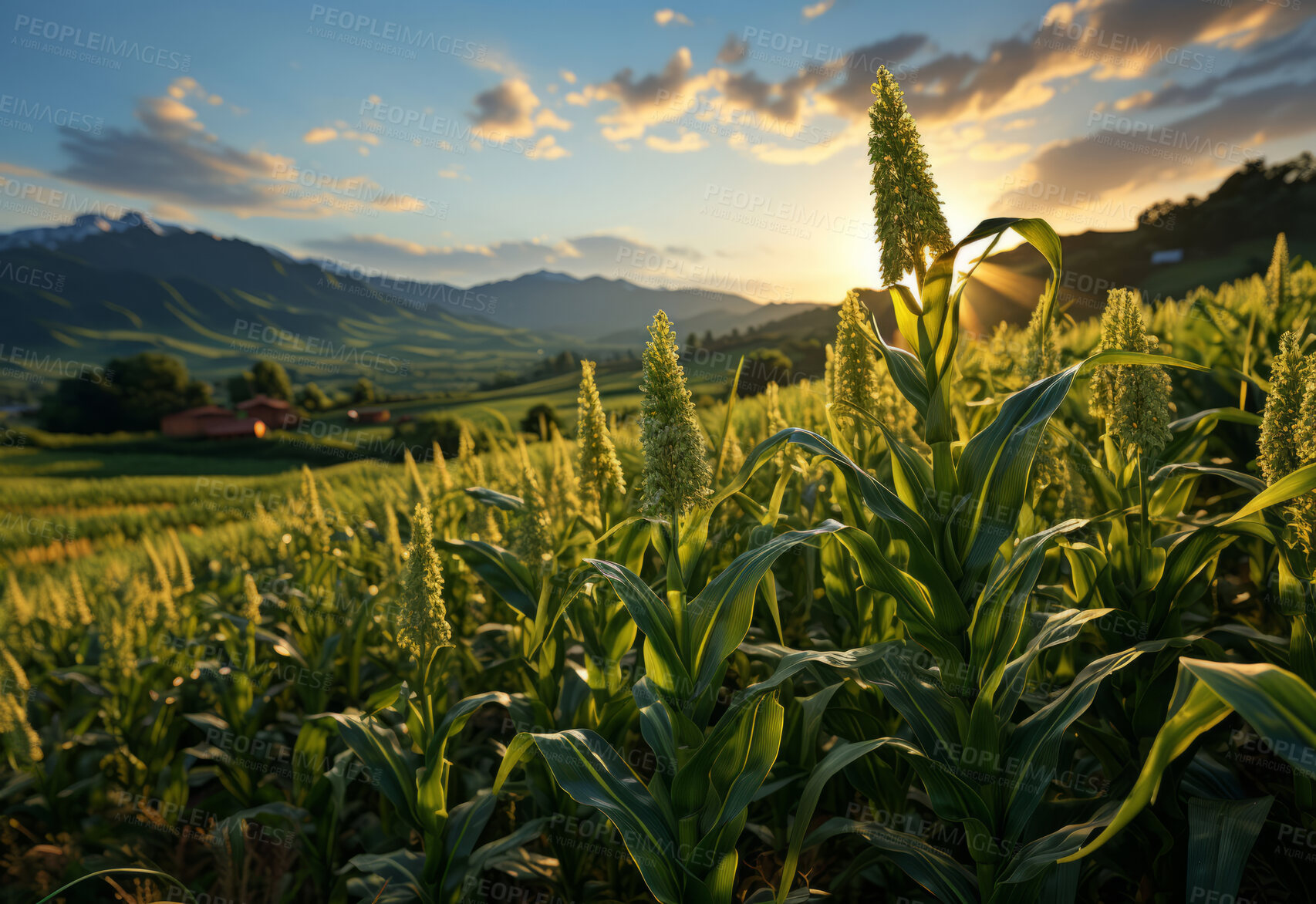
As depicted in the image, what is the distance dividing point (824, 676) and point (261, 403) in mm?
75981

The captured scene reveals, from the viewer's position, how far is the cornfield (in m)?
1.83

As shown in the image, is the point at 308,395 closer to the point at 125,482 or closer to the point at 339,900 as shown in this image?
the point at 125,482

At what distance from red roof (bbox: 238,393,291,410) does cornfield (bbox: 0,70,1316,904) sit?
2713 inches

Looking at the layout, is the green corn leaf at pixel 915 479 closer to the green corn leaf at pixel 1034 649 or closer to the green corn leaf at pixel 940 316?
the green corn leaf at pixel 940 316

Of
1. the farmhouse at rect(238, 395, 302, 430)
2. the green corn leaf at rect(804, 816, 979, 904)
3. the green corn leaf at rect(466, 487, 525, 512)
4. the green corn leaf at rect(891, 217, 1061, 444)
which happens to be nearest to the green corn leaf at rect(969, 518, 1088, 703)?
the green corn leaf at rect(891, 217, 1061, 444)

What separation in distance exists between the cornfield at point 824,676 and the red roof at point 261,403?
68913mm

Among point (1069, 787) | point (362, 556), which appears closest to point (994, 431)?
point (1069, 787)

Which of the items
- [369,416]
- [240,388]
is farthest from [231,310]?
[369,416]

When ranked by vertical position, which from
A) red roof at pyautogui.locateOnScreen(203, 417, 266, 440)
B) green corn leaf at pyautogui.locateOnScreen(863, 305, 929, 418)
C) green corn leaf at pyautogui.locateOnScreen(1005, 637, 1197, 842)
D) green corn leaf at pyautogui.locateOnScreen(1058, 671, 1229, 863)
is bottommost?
red roof at pyautogui.locateOnScreen(203, 417, 266, 440)

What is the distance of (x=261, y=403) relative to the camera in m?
63.8

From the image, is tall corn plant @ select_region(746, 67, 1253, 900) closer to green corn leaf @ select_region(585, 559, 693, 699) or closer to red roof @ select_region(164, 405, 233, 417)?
green corn leaf @ select_region(585, 559, 693, 699)

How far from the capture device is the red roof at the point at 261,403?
62844mm

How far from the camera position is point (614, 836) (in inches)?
110

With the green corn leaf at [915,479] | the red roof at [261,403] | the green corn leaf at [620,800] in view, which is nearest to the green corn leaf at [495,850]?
the green corn leaf at [620,800]
